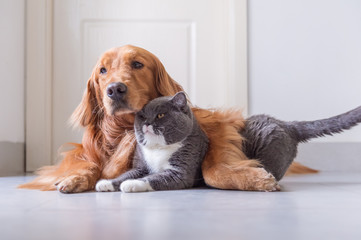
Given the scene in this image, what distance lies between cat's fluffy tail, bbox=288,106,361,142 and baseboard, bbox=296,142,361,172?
897mm

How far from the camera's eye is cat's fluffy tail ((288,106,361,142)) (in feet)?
4.61

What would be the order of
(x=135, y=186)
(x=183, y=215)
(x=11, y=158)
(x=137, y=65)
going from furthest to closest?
(x=11, y=158) < (x=137, y=65) < (x=135, y=186) < (x=183, y=215)

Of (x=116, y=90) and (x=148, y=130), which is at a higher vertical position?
(x=116, y=90)

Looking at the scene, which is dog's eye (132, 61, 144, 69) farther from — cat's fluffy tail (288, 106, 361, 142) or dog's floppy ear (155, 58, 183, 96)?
cat's fluffy tail (288, 106, 361, 142)

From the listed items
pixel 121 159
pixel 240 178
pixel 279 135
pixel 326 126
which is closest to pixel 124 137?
pixel 121 159

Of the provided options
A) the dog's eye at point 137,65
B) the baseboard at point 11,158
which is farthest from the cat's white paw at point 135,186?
the baseboard at point 11,158

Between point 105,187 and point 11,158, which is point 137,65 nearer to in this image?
point 105,187

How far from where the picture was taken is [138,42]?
2389 mm

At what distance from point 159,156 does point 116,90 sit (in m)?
0.25

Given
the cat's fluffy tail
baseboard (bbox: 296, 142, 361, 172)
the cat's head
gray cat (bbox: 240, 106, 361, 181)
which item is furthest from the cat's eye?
baseboard (bbox: 296, 142, 361, 172)

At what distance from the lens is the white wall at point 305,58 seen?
91.7 inches

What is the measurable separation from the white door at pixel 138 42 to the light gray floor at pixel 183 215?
3.85 ft

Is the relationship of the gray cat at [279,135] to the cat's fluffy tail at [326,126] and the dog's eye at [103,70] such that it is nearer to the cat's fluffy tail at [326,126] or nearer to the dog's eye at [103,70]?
the cat's fluffy tail at [326,126]

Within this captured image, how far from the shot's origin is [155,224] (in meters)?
0.79
